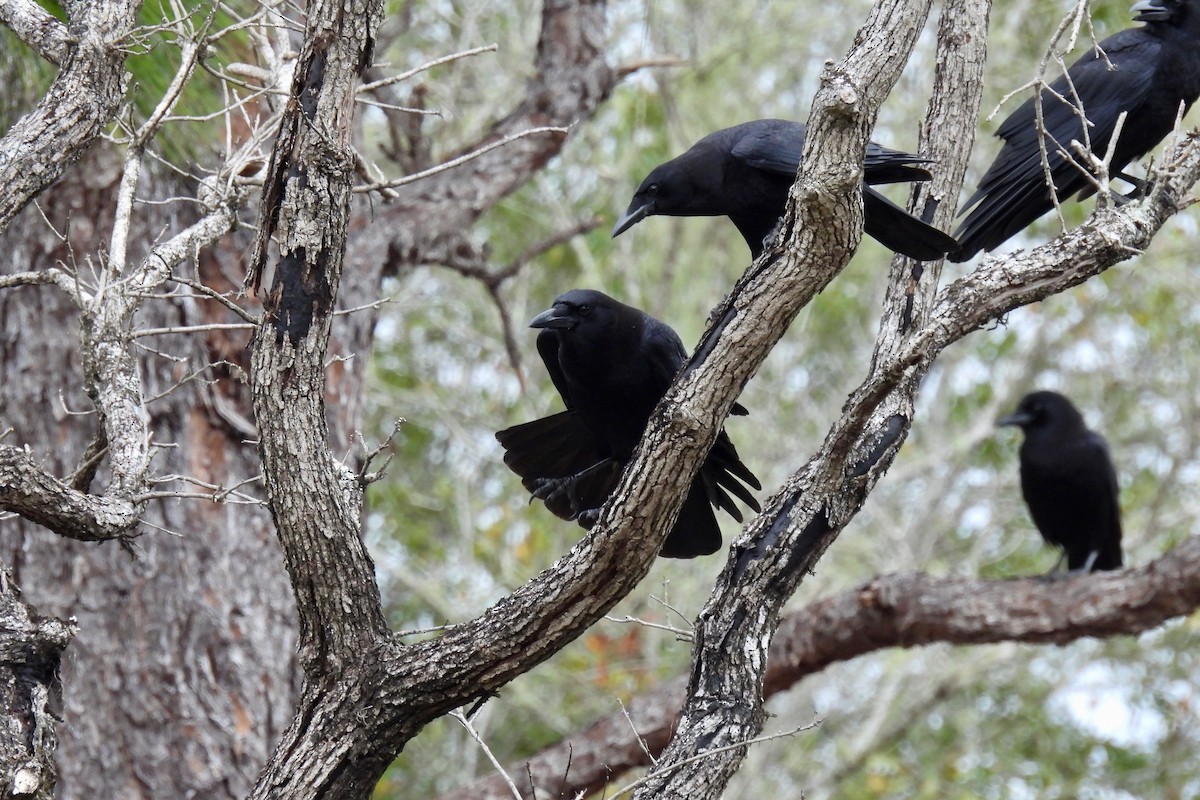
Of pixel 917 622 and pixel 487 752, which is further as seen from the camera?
pixel 917 622

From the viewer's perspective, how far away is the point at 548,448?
13.6 ft

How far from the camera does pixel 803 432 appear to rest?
9.73m

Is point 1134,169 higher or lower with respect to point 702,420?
higher

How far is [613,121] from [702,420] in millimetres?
8156

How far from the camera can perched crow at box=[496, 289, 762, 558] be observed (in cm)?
384

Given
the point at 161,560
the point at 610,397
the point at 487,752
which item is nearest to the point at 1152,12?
the point at 610,397

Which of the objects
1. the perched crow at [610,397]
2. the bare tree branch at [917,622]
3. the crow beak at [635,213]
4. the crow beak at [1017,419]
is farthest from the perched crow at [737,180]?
the crow beak at [1017,419]

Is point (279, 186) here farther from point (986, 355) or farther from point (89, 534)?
point (986, 355)

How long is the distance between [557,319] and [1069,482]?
481cm

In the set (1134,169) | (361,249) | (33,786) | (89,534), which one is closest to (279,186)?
(89,534)

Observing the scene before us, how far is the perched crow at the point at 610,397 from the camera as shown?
3844 millimetres

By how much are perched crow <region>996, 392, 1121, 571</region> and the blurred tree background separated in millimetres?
916

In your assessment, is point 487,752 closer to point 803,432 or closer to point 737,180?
point 737,180

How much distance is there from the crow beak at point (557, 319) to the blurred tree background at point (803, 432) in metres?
4.39
